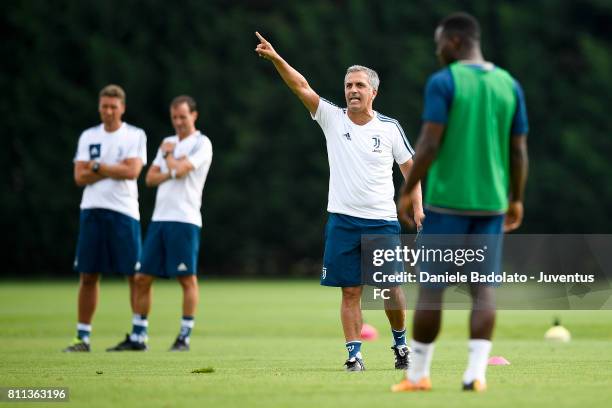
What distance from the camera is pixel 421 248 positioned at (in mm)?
7242

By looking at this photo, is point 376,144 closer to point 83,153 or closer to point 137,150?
point 137,150

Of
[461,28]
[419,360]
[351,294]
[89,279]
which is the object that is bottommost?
[419,360]

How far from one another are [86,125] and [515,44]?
1053cm

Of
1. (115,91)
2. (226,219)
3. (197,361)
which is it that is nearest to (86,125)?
(226,219)

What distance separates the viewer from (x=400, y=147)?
9.80 metres

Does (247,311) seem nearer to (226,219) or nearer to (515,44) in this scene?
(226,219)

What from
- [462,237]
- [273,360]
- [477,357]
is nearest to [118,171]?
[273,360]

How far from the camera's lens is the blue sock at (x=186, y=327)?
1224 centimetres

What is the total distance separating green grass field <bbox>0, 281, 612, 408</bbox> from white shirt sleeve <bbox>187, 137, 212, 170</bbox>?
5.83ft

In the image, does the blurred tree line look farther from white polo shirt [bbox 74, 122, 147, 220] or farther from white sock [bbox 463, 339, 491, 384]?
white sock [bbox 463, 339, 491, 384]

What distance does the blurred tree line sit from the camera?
3030cm

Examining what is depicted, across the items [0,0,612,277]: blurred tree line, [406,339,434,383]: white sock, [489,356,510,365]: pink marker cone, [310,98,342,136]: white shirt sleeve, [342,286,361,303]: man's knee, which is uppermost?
[0,0,612,277]: blurred tree line

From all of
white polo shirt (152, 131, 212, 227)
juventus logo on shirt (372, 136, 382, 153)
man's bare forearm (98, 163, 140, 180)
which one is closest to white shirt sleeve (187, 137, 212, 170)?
white polo shirt (152, 131, 212, 227)

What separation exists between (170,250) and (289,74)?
11.8ft
